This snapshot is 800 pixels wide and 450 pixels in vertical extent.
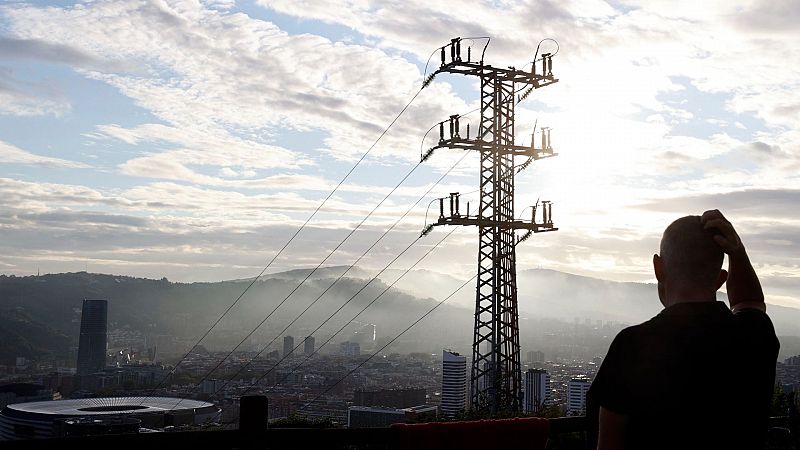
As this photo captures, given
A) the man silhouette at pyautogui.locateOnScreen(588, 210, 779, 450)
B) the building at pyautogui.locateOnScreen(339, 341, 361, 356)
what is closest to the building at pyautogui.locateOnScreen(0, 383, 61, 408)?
the man silhouette at pyautogui.locateOnScreen(588, 210, 779, 450)

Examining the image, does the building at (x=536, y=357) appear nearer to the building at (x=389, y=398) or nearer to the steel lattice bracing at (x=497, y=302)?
the building at (x=389, y=398)

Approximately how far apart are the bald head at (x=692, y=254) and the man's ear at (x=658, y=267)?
0.21ft

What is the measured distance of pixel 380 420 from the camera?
23625 mm

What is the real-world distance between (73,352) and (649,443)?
118249mm

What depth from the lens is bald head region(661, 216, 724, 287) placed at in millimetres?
2527

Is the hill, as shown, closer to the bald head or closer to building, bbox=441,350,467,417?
building, bbox=441,350,467,417

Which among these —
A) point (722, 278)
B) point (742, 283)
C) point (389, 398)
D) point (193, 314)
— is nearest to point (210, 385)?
point (389, 398)

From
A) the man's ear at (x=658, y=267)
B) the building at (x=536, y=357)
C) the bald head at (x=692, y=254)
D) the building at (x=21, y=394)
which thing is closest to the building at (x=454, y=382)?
the man's ear at (x=658, y=267)

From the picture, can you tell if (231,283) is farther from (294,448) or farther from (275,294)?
(294,448)

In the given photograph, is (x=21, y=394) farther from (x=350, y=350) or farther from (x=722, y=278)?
(x=350, y=350)

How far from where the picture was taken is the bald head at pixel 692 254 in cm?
253

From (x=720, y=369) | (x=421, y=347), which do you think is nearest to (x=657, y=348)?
(x=720, y=369)

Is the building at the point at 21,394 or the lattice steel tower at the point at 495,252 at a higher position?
the lattice steel tower at the point at 495,252

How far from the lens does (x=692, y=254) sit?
2531 mm
